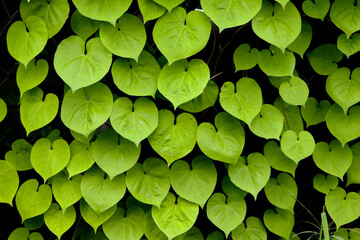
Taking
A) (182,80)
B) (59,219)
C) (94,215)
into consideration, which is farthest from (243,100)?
(59,219)

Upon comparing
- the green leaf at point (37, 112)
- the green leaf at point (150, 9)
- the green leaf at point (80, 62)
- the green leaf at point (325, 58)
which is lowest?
the green leaf at point (325, 58)

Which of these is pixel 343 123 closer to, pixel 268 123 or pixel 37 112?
pixel 268 123

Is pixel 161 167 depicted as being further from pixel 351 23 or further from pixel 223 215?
pixel 351 23

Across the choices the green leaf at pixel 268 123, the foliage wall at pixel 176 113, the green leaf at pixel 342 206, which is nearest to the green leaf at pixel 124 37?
the foliage wall at pixel 176 113

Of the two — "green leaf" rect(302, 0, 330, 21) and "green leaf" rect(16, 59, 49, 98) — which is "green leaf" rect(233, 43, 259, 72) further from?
"green leaf" rect(16, 59, 49, 98)

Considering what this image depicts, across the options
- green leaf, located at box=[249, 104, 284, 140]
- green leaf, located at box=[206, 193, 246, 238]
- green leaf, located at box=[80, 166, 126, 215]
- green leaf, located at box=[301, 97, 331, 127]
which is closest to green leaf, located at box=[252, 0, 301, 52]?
green leaf, located at box=[249, 104, 284, 140]

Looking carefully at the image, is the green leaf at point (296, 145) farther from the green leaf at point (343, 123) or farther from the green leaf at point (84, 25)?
the green leaf at point (84, 25)
